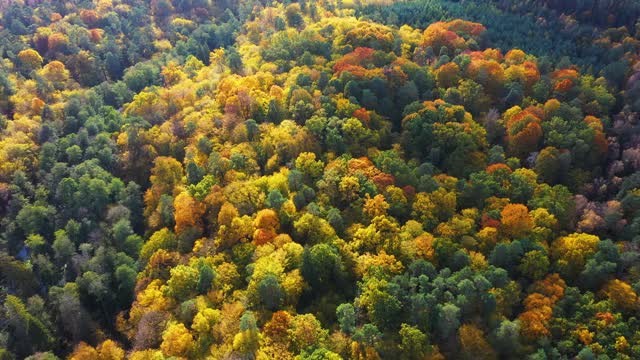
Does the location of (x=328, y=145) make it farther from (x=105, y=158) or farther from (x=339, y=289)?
(x=105, y=158)

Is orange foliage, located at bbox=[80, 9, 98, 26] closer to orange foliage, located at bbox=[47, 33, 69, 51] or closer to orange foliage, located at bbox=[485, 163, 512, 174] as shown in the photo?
orange foliage, located at bbox=[47, 33, 69, 51]

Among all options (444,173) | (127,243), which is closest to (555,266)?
(444,173)


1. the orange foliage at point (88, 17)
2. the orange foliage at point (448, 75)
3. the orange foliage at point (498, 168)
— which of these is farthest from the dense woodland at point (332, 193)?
the orange foliage at point (88, 17)

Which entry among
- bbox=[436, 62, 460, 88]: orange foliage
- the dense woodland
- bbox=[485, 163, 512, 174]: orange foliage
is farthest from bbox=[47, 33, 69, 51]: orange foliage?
bbox=[485, 163, 512, 174]: orange foliage

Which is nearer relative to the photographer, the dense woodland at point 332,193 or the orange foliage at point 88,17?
the dense woodland at point 332,193

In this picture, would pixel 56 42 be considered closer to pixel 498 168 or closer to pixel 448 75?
pixel 448 75

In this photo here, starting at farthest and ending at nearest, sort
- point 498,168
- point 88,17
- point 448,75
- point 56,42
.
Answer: point 88,17, point 56,42, point 448,75, point 498,168

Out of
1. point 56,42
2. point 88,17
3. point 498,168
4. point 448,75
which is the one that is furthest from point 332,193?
point 88,17

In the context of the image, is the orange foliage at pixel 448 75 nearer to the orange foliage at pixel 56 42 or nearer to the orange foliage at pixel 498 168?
the orange foliage at pixel 498 168
